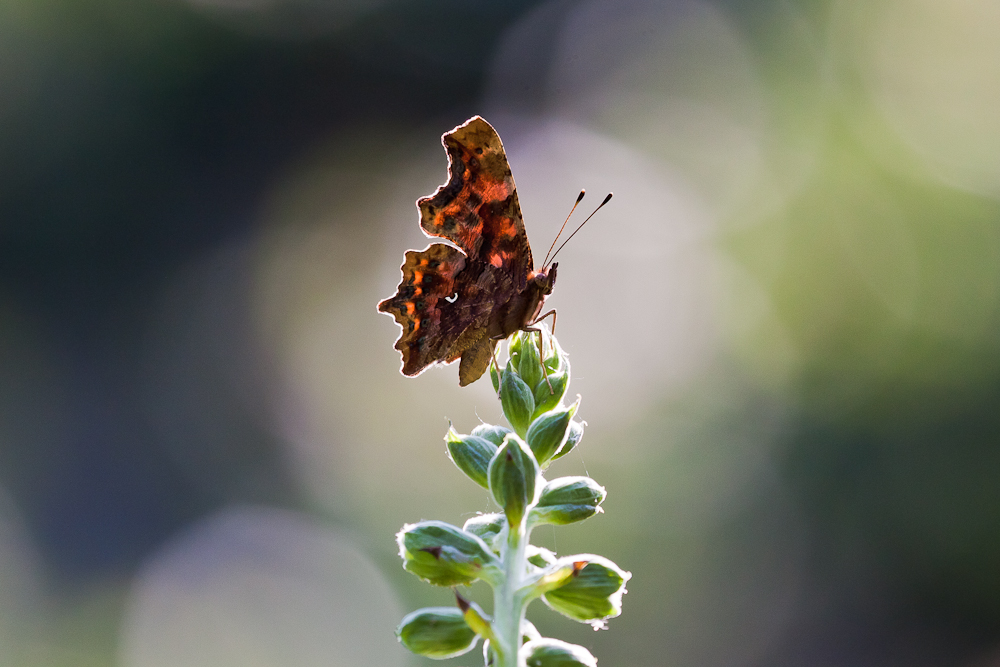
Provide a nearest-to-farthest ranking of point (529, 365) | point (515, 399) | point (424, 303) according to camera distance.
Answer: point (515, 399) → point (529, 365) → point (424, 303)

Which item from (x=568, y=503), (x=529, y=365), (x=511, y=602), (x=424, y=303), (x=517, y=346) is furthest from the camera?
(x=424, y=303)

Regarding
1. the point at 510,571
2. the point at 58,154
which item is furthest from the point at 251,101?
the point at 510,571

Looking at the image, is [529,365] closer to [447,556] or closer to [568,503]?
[568,503]

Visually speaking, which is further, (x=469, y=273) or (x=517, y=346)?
(x=469, y=273)

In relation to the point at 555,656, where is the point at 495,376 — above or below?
above

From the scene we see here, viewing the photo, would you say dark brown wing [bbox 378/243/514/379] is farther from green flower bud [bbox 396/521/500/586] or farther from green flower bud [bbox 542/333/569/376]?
green flower bud [bbox 396/521/500/586]

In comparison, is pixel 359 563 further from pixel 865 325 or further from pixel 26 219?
pixel 26 219

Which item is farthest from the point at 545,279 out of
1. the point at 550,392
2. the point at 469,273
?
the point at 550,392
